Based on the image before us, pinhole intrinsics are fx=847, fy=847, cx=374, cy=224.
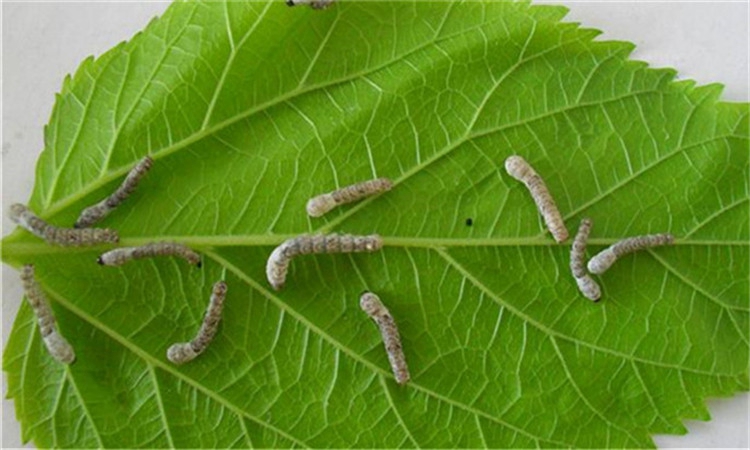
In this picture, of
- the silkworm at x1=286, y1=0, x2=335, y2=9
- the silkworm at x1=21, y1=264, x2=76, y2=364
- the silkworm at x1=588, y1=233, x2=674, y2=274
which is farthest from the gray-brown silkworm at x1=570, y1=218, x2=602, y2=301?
the silkworm at x1=21, y1=264, x2=76, y2=364

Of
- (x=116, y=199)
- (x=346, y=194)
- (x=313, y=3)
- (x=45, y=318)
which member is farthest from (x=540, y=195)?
(x=45, y=318)

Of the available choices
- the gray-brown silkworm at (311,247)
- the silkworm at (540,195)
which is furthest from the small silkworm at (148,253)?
the silkworm at (540,195)

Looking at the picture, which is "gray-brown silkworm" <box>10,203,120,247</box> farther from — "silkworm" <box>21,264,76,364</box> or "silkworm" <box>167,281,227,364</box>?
"silkworm" <box>167,281,227,364</box>

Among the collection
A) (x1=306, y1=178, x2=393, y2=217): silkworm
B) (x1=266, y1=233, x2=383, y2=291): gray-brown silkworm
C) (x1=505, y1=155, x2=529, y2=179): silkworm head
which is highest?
(x1=505, y1=155, x2=529, y2=179): silkworm head

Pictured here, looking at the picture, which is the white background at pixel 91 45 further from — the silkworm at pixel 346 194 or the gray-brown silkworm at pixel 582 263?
the silkworm at pixel 346 194

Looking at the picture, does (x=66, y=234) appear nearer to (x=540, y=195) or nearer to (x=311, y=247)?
(x=311, y=247)

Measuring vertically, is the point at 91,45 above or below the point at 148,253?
above
